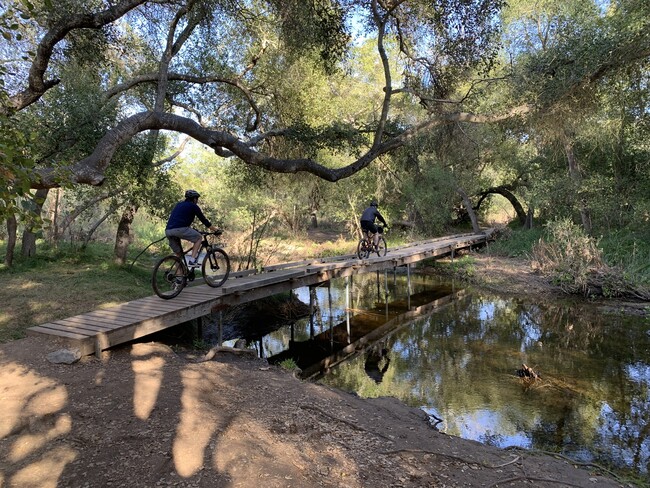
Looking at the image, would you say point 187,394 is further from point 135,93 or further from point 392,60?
point 392,60

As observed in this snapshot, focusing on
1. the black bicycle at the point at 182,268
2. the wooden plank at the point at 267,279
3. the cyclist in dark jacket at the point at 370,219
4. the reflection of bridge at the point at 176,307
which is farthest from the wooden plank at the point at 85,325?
the cyclist in dark jacket at the point at 370,219

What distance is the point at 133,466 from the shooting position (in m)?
3.50

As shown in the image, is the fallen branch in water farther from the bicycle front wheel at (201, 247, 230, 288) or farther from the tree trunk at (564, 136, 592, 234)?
the tree trunk at (564, 136, 592, 234)

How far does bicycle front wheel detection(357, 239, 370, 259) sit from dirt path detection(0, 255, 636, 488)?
7.70 metres

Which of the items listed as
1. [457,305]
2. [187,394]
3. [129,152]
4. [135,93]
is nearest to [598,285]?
[457,305]

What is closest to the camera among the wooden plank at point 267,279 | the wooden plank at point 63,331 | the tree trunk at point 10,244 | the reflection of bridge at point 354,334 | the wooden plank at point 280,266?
the wooden plank at point 63,331

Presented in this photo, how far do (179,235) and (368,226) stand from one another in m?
6.80

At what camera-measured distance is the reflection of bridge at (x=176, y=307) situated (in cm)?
601

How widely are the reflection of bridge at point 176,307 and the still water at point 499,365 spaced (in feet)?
5.54

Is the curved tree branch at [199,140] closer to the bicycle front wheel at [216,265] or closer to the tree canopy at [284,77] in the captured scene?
the tree canopy at [284,77]

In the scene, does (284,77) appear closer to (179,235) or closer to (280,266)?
(280,266)

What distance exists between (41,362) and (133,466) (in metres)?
2.77

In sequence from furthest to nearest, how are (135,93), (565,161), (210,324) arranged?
(565,161)
(135,93)
(210,324)

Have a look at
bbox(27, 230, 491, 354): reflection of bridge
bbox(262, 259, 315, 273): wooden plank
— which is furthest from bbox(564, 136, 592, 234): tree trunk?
bbox(262, 259, 315, 273): wooden plank
